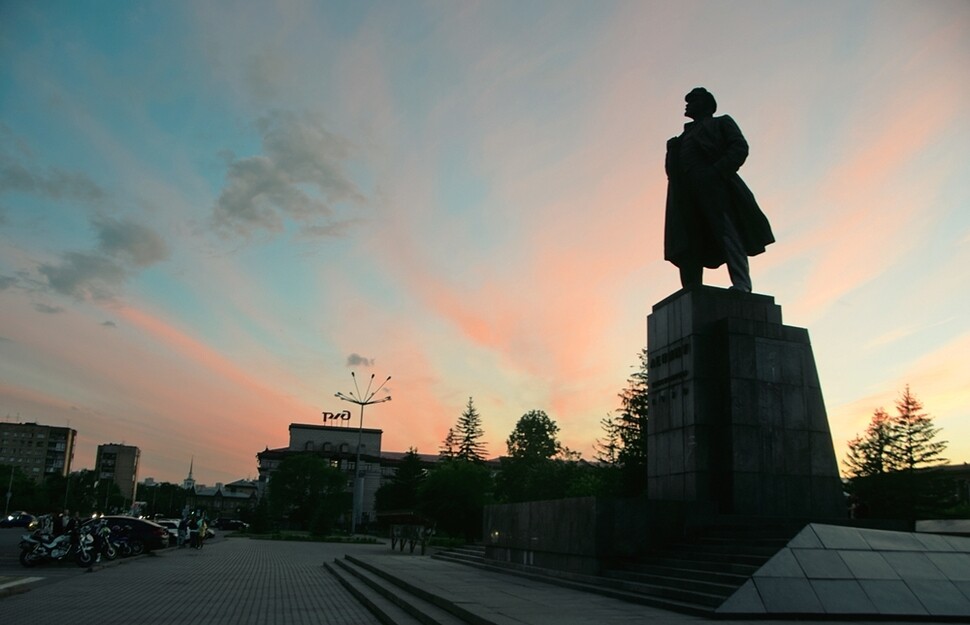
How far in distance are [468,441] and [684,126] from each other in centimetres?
8012

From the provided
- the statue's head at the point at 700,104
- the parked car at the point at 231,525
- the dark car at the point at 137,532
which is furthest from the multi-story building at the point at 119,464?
the statue's head at the point at 700,104

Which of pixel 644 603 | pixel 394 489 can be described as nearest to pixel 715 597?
pixel 644 603

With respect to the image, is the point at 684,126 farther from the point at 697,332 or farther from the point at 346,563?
the point at 346,563

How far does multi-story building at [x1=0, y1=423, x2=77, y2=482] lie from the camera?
149750mm

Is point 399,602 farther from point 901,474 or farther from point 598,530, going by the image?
point 901,474

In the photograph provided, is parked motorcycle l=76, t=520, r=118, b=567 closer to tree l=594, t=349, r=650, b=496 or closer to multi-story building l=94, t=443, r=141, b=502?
tree l=594, t=349, r=650, b=496

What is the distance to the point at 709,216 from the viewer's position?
16.1 m

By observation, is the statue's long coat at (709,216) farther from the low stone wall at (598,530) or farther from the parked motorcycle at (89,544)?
the parked motorcycle at (89,544)

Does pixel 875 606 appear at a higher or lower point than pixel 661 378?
lower

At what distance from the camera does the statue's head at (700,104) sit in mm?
16609

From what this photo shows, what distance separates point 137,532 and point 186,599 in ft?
52.4

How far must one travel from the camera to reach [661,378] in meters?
15.8

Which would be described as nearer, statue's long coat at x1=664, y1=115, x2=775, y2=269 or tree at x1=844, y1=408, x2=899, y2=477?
statue's long coat at x1=664, y1=115, x2=775, y2=269

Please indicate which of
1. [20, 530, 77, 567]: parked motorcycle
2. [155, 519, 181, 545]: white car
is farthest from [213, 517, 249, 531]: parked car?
[20, 530, 77, 567]: parked motorcycle
